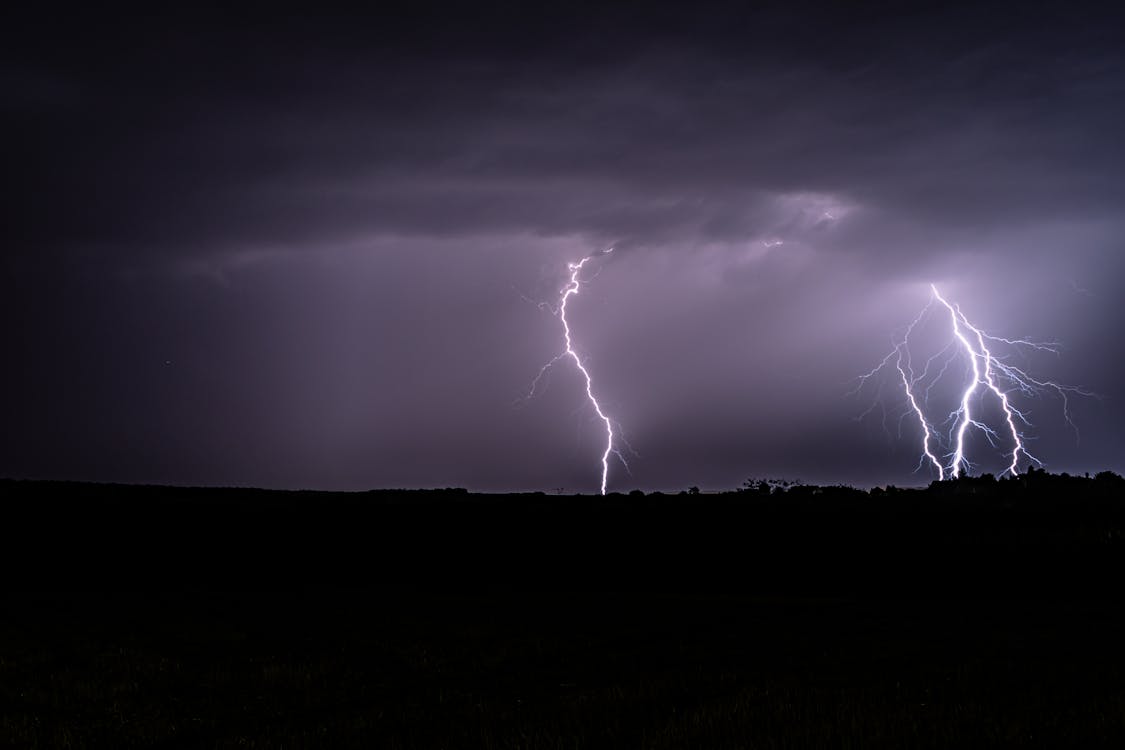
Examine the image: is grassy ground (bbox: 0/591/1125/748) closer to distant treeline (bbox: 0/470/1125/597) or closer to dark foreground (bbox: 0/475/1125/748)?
dark foreground (bbox: 0/475/1125/748)

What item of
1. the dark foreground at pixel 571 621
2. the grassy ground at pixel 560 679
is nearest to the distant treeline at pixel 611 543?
the dark foreground at pixel 571 621

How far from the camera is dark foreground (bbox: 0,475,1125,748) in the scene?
7852mm

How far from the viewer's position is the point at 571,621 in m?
16.2

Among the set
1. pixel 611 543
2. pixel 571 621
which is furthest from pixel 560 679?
pixel 611 543

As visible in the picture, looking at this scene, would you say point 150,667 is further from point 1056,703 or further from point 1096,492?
point 1096,492

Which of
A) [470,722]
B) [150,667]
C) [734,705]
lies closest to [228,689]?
[150,667]

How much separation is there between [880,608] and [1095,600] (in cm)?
838

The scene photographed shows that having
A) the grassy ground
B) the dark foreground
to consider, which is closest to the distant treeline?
the dark foreground

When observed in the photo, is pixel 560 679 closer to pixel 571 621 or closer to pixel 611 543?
pixel 571 621

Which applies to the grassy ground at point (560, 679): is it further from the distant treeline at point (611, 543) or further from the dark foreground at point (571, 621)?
the distant treeline at point (611, 543)

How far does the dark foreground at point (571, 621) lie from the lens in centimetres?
785

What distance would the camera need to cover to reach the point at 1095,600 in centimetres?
2362

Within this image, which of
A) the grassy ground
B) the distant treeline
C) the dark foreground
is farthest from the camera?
the distant treeline

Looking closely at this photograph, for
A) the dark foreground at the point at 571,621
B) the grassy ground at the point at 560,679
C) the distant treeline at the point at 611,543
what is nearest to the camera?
the grassy ground at the point at 560,679
